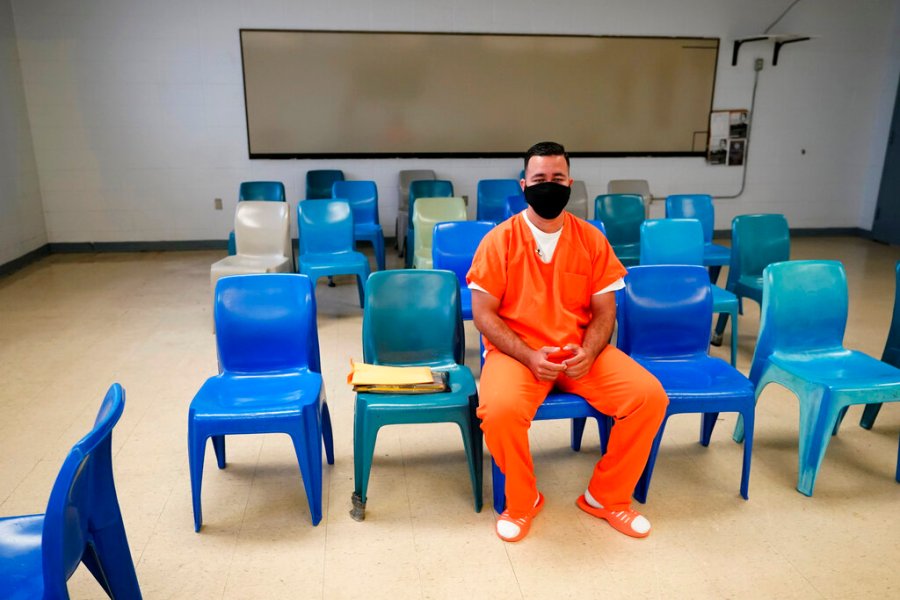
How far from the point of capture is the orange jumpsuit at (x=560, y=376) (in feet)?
7.48

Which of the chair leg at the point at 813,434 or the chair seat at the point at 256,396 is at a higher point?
the chair seat at the point at 256,396

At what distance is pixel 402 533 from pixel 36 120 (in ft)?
21.0

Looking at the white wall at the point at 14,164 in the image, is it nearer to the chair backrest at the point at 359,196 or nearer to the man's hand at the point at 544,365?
the chair backrest at the point at 359,196

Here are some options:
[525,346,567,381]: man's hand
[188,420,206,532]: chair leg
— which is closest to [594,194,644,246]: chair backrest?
[525,346,567,381]: man's hand

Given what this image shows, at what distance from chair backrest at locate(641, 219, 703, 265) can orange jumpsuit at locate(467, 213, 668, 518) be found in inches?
58.4

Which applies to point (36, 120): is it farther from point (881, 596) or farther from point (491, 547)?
point (881, 596)

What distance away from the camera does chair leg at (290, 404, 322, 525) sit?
2.28 m

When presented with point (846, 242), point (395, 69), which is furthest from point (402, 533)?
point (846, 242)

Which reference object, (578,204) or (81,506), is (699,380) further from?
(578,204)

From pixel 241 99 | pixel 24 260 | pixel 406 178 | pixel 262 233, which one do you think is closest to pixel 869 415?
pixel 262 233

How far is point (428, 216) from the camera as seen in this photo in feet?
15.2

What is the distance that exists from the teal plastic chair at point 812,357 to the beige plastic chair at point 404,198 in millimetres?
4307

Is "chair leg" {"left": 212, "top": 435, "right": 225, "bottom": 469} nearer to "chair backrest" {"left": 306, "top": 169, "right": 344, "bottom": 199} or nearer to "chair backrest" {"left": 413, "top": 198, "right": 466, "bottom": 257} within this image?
"chair backrest" {"left": 413, "top": 198, "right": 466, "bottom": 257}

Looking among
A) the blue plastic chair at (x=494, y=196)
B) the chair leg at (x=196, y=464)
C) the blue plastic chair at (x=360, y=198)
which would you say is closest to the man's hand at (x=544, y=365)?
the chair leg at (x=196, y=464)
